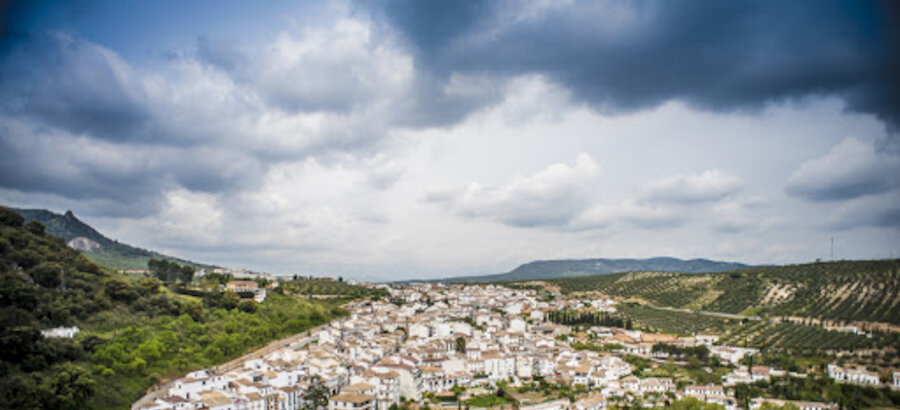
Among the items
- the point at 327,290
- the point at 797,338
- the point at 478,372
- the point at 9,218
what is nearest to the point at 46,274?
the point at 9,218

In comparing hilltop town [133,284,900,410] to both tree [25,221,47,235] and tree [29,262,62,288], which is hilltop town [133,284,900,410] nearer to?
tree [29,262,62,288]

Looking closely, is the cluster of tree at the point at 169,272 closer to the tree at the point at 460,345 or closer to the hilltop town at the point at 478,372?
the hilltop town at the point at 478,372

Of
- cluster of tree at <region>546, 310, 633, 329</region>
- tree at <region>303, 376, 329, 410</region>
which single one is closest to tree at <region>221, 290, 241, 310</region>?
tree at <region>303, 376, 329, 410</region>

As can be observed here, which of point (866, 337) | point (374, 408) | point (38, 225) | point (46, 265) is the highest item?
point (38, 225)

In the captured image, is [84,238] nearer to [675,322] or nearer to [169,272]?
[169,272]

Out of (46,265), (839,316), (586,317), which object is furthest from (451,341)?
(839,316)

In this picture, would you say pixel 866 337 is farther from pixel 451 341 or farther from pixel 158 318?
pixel 158 318
